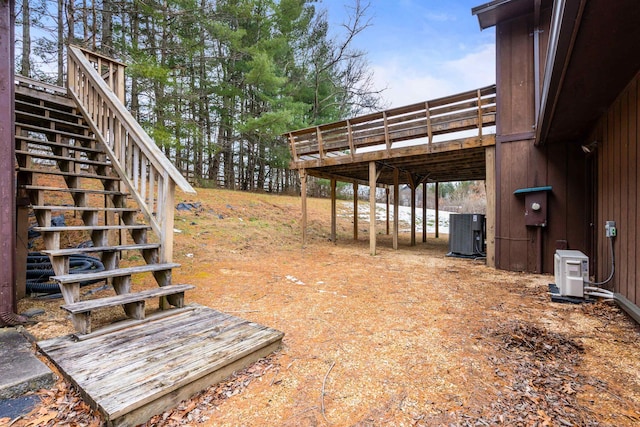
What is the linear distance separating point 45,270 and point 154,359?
321 cm

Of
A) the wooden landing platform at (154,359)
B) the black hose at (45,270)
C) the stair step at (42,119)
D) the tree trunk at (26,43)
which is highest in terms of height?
the tree trunk at (26,43)

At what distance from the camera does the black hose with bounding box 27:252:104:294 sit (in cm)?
345

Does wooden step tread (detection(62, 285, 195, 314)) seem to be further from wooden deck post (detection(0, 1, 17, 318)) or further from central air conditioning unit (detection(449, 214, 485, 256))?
central air conditioning unit (detection(449, 214, 485, 256))

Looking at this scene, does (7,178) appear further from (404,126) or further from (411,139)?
(411,139)

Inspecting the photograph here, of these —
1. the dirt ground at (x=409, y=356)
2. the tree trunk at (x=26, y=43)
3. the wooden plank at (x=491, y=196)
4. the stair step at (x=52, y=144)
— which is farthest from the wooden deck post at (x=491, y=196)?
the tree trunk at (x=26, y=43)

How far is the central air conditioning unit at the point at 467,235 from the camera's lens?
281 inches

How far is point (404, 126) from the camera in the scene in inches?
257

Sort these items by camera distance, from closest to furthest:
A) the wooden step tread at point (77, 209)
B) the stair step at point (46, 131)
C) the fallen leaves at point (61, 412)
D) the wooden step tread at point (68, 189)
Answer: the fallen leaves at point (61, 412) → the wooden step tread at point (77, 209) → the wooden step tread at point (68, 189) → the stair step at point (46, 131)

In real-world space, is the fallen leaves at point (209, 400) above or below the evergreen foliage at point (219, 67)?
below

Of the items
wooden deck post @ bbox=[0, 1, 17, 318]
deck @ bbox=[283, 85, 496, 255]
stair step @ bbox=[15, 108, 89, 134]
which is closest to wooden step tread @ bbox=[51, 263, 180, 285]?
wooden deck post @ bbox=[0, 1, 17, 318]

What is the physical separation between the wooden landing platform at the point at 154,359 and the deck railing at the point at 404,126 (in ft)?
18.1

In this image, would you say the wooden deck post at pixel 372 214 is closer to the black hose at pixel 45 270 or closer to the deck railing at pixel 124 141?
the deck railing at pixel 124 141

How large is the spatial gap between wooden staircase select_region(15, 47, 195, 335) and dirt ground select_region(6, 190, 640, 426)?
2.04ft

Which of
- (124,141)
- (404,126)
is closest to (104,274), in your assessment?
(124,141)
